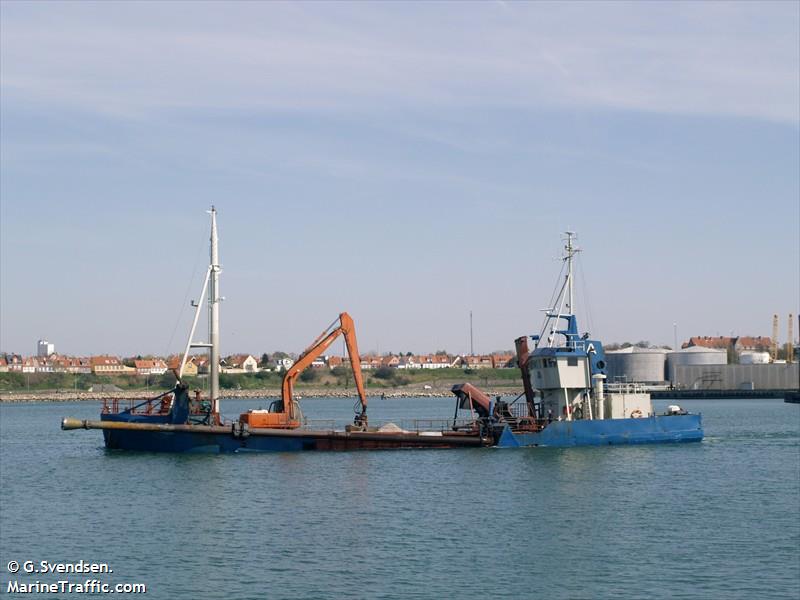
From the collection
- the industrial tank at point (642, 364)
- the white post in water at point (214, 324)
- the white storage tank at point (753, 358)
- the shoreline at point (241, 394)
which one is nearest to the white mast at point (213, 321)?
the white post in water at point (214, 324)

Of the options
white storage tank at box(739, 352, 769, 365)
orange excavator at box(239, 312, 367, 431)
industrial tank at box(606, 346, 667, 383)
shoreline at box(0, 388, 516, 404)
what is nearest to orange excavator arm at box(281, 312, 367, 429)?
orange excavator at box(239, 312, 367, 431)

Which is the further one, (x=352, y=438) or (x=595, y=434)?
(x=352, y=438)

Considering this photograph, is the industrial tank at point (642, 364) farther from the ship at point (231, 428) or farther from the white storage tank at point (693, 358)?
the ship at point (231, 428)

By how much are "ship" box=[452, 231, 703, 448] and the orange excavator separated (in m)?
5.07

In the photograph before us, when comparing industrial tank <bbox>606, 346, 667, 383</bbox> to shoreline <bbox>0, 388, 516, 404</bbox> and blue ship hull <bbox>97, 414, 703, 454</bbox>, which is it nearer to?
shoreline <bbox>0, 388, 516, 404</bbox>

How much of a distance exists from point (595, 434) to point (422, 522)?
64.4 ft

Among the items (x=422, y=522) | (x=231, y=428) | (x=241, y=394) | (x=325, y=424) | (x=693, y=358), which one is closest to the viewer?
(x=422, y=522)

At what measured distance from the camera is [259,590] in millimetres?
25453

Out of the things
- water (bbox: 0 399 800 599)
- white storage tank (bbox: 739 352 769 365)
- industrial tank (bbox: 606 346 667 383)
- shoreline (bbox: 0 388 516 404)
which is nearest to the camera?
water (bbox: 0 399 800 599)

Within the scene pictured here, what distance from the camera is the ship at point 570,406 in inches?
2023

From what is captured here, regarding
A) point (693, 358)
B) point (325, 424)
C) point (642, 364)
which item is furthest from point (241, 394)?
point (325, 424)

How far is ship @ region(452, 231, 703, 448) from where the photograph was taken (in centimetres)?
5138

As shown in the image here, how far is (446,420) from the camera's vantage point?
173ft

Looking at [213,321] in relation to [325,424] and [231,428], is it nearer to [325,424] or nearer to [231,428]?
[231,428]
